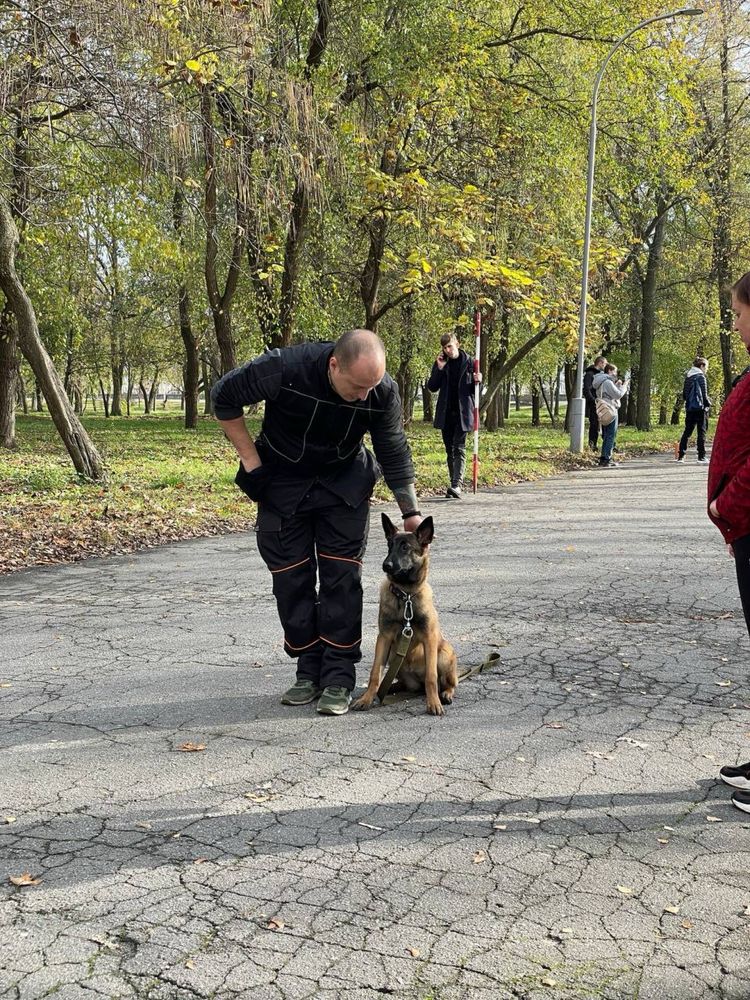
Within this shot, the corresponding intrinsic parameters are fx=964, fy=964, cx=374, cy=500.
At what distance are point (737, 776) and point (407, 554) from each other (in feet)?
6.08

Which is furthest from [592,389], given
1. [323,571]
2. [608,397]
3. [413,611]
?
[413,611]

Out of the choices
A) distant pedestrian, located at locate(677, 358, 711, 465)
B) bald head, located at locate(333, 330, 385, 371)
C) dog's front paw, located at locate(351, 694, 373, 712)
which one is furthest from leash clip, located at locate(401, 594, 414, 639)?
distant pedestrian, located at locate(677, 358, 711, 465)

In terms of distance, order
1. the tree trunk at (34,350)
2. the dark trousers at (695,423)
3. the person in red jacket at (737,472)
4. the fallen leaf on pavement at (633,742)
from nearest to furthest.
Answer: the person in red jacket at (737,472) → the fallen leaf on pavement at (633,742) → the tree trunk at (34,350) → the dark trousers at (695,423)

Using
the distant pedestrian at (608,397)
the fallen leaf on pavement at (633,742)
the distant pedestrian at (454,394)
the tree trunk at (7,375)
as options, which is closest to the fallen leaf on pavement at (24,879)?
the fallen leaf on pavement at (633,742)

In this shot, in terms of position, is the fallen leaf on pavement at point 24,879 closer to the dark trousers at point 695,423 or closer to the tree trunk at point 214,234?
the tree trunk at point 214,234

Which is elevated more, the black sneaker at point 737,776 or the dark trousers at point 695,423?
the dark trousers at point 695,423

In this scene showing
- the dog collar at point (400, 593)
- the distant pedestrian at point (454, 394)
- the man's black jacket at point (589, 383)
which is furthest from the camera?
the man's black jacket at point (589, 383)

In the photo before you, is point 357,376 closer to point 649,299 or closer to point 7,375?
point 7,375

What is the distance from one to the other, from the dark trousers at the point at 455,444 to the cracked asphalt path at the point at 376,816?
739cm

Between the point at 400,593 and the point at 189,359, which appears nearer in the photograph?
the point at 400,593

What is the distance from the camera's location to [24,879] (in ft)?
10.9

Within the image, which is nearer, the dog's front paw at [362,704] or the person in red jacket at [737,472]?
the person in red jacket at [737,472]

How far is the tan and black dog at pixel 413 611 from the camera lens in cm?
496

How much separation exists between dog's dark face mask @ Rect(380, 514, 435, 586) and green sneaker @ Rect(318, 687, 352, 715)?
0.69 meters
